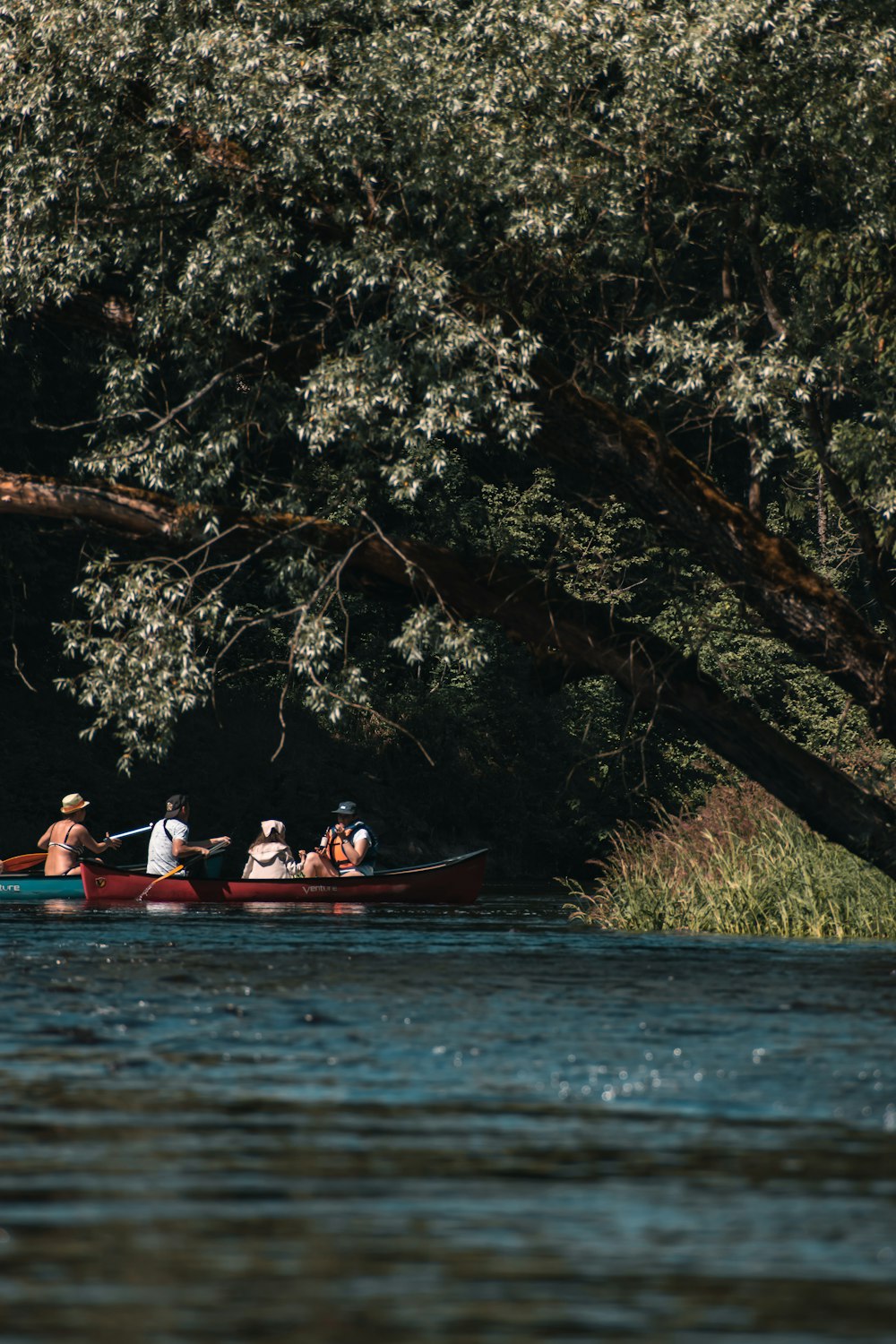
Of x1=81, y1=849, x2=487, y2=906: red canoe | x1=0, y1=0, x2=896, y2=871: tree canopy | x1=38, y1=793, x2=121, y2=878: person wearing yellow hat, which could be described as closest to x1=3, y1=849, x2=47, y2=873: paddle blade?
x1=38, y1=793, x2=121, y2=878: person wearing yellow hat

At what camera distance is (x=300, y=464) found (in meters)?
20.9

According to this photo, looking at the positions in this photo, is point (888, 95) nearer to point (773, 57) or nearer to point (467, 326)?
point (773, 57)

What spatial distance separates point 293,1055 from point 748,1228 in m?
5.33

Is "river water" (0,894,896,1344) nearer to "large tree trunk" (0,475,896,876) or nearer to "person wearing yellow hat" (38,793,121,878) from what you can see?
"large tree trunk" (0,475,896,876)

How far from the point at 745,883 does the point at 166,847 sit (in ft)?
34.0

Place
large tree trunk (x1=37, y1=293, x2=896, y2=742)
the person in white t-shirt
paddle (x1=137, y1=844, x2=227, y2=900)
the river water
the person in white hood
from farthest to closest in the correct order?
the person in white hood < the person in white t-shirt < paddle (x1=137, y1=844, x2=227, y2=900) < large tree trunk (x1=37, y1=293, x2=896, y2=742) < the river water

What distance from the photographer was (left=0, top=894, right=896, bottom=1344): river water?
21.5ft

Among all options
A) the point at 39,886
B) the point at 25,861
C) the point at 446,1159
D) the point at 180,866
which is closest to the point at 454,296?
the point at 446,1159

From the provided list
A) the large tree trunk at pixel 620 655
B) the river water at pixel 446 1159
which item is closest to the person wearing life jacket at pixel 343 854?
the large tree trunk at pixel 620 655

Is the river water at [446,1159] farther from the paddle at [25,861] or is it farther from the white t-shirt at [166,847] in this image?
the paddle at [25,861]

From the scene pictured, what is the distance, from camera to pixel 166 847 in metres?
31.8

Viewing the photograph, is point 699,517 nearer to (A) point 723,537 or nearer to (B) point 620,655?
(A) point 723,537

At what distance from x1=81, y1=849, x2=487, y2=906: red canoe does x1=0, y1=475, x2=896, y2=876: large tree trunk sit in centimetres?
935

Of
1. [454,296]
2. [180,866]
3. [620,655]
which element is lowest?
[180,866]
